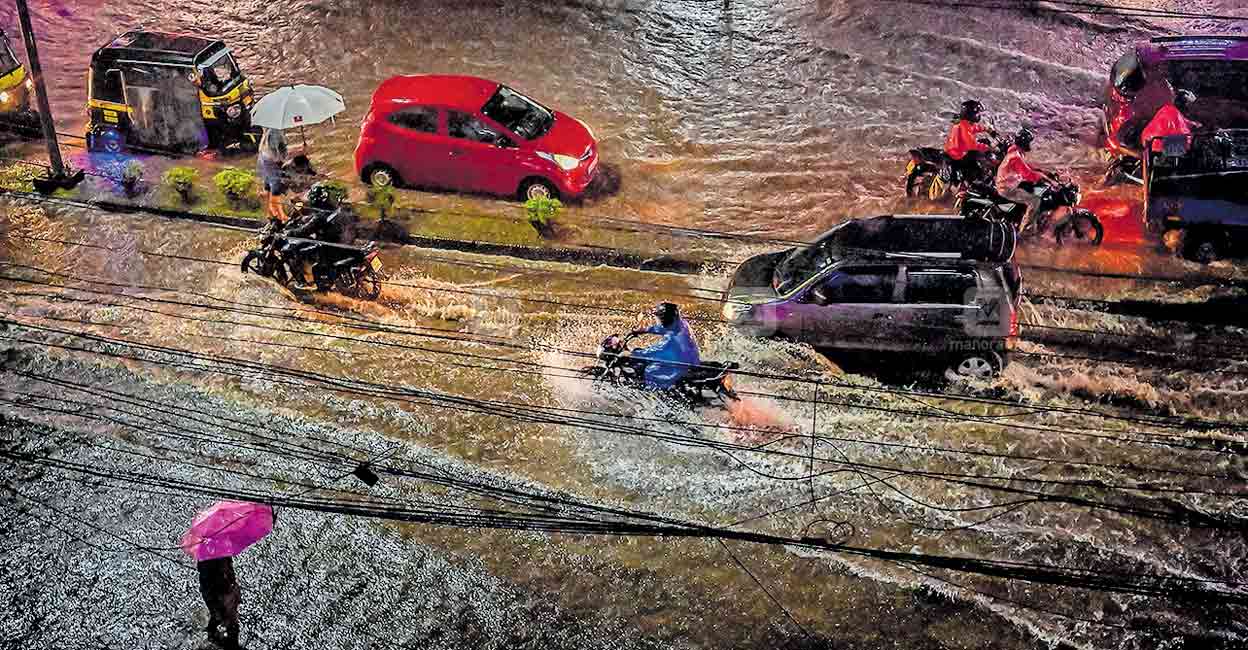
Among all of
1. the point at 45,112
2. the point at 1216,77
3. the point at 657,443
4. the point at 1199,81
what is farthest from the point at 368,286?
the point at 1216,77

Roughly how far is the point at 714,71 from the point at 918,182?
A: 4816mm

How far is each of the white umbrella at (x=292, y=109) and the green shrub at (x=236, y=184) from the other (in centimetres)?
78

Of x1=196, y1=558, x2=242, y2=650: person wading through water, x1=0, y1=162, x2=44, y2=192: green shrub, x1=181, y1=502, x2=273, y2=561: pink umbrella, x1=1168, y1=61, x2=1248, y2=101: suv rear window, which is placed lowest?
x1=196, y1=558, x2=242, y2=650: person wading through water

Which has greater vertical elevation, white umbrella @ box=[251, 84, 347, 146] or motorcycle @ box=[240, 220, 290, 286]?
white umbrella @ box=[251, 84, 347, 146]

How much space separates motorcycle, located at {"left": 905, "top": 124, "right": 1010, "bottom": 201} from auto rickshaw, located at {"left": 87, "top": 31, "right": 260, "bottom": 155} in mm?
9910

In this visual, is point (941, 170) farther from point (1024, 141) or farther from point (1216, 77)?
point (1216, 77)

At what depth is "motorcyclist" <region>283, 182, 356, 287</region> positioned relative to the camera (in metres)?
14.3

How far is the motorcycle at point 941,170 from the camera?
1565cm

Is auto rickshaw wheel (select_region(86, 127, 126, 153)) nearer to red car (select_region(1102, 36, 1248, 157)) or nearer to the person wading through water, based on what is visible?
the person wading through water

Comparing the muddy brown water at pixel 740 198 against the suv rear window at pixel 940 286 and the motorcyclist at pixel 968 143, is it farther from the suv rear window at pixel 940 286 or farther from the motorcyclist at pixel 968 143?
the suv rear window at pixel 940 286

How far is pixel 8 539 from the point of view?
11.5 meters

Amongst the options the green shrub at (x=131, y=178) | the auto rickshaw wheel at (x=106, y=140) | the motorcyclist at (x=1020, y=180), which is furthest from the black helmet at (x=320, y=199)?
the motorcyclist at (x=1020, y=180)

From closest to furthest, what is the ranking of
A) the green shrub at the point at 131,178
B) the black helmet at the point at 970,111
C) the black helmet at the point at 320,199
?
the black helmet at the point at 320,199 < the black helmet at the point at 970,111 < the green shrub at the point at 131,178

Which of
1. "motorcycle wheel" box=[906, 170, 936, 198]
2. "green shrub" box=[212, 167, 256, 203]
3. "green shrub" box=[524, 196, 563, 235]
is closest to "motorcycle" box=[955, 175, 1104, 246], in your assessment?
"motorcycle wheel" box=[906, 170, 936, 198]
